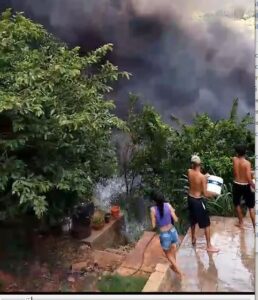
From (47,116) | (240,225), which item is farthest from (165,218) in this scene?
(47,116)

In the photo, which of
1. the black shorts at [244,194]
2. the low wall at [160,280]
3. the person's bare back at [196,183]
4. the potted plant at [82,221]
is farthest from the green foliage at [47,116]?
the black shorts at [244,194]

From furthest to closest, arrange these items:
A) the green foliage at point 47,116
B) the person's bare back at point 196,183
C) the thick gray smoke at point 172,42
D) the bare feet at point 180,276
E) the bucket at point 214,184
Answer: the bucket at point 214,184, the person's bare back at point 196,183, the thick gray smoke at point 172,42, the bare feet at point 180,276, the green foliage at point 47,116

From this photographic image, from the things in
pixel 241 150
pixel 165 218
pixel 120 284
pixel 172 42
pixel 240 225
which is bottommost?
pixel 120 284

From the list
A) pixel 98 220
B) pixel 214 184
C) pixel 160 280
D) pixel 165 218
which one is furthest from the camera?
pixel 98 220

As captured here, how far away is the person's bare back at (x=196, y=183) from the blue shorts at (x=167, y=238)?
0.45 meters

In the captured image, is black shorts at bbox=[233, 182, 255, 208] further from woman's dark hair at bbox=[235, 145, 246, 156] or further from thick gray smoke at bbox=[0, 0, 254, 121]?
thick gray smoke at bbox=[0, 0, 254, 121]

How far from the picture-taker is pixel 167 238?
146 inches

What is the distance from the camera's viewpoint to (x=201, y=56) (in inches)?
154

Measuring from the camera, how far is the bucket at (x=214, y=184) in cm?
407

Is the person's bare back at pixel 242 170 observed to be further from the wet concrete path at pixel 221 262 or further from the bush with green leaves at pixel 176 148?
the wet concrete path at pixel 221 262

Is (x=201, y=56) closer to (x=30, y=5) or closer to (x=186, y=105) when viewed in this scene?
(x=186, y=105)

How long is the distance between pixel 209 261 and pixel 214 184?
0.64m

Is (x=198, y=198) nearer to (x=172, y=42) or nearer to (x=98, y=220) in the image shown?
(x=98, y=220)

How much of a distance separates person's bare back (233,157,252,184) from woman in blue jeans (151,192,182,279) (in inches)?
30.6
